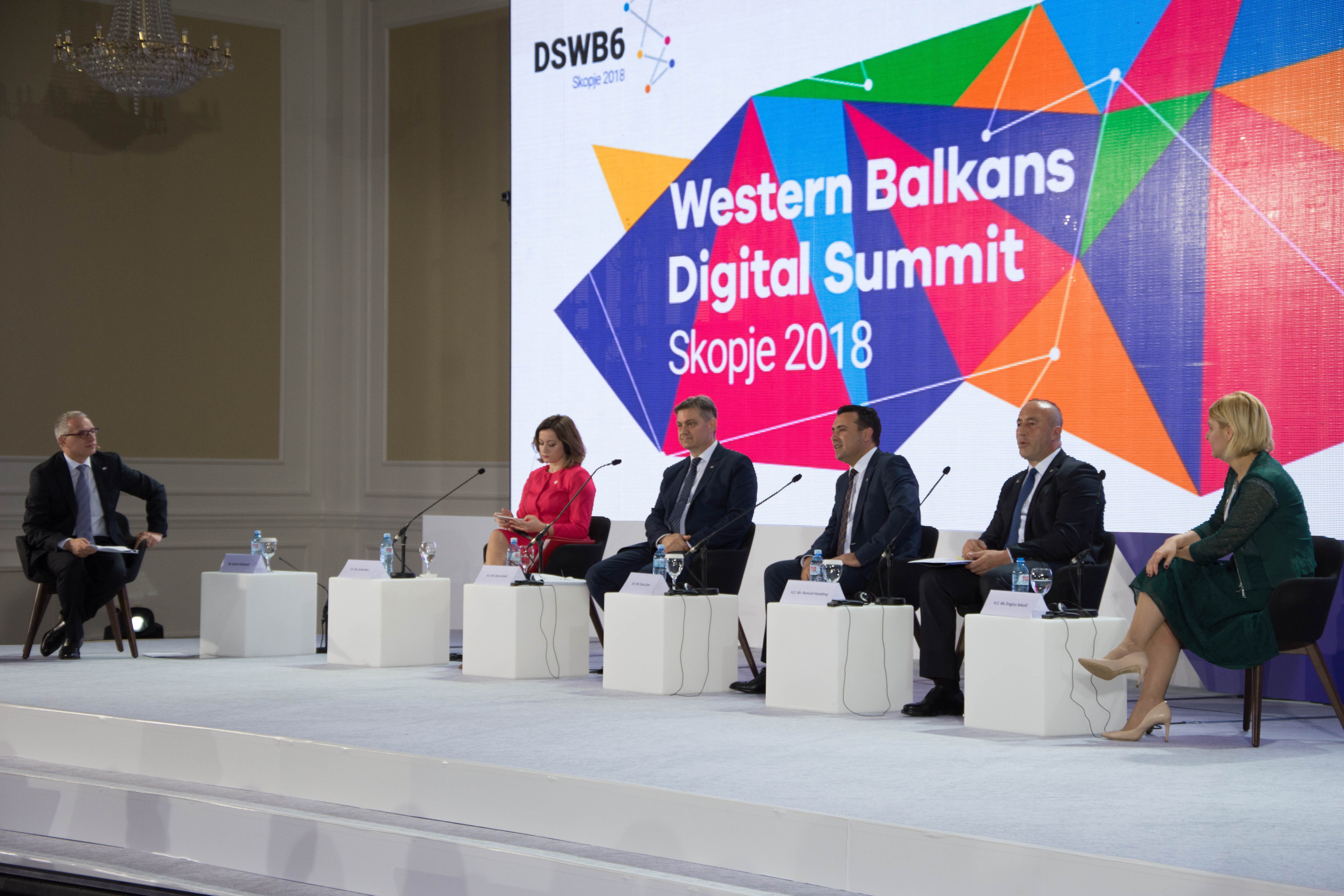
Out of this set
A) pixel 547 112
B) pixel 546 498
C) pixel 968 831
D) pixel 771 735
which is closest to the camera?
pixel 968 831

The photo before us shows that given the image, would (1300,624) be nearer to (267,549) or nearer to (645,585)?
(645,585)

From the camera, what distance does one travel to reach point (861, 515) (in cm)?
498

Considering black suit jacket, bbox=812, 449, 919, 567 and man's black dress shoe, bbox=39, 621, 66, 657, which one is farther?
man's black dress shoe, bbox=39, 621, 66, 657

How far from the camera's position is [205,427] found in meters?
7.74

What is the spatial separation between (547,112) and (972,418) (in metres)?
2.59

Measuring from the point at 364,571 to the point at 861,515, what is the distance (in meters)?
2.03

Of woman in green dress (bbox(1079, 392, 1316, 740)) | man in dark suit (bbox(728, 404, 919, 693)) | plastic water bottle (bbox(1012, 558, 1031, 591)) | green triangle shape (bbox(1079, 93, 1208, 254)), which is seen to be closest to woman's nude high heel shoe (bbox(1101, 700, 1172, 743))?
woman in green dress (bbox(1079, 392, 1316, 740))

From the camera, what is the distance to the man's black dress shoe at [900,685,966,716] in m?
4.44

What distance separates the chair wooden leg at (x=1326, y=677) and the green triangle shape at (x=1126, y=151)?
173cm

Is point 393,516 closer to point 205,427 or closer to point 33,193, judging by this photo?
point 205,427

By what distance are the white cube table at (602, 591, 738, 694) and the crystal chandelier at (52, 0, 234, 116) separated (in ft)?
11.9

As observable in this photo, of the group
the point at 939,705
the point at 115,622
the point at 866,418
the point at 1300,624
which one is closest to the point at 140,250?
the point at 115,622

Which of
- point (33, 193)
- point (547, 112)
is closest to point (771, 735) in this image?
point (547, 112)

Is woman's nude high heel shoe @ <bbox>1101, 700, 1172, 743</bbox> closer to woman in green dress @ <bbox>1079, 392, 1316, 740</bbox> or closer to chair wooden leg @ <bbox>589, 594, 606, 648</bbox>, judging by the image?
woman in green dress @ <bbox>1079, 392, 1316, 740</bbox>
